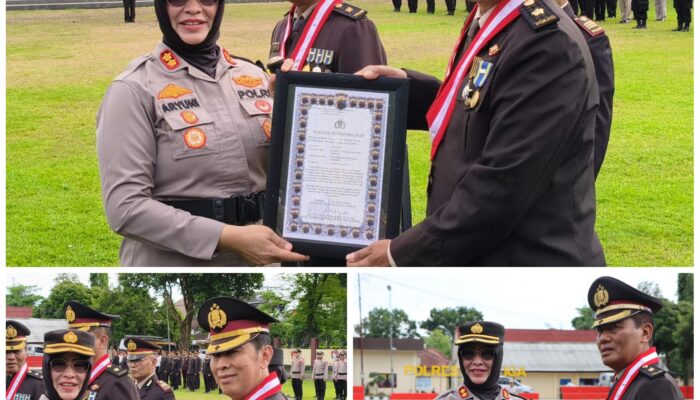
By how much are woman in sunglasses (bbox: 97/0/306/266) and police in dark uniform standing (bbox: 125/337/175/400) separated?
1.43 feet

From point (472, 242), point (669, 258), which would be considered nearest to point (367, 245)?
point (472, 242)

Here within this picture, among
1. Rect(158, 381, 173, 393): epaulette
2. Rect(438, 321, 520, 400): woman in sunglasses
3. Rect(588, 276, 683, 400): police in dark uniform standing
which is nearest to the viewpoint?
Rect(588, 276, 683, 400): police in dark uniform standing

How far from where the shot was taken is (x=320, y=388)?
4.16 metres

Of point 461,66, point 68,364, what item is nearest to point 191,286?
point 68,364

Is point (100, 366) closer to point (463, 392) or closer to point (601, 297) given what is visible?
point (463, 392)

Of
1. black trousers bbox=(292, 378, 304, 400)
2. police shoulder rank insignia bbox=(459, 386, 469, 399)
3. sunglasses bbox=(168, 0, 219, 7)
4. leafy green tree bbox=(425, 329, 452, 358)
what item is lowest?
police shoulder rank insignia bbox=(459, 386, 469, 399)

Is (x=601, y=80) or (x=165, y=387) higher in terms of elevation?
(x=601, y=80)

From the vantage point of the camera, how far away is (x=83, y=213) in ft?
34.1

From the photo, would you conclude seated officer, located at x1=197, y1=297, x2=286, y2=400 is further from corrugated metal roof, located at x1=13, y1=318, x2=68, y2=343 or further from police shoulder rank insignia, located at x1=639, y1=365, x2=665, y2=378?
police shoulder rank insignia, located at x1=639, y1=365, x2=665, y2=378

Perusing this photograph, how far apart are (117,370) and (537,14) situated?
2.14 meters

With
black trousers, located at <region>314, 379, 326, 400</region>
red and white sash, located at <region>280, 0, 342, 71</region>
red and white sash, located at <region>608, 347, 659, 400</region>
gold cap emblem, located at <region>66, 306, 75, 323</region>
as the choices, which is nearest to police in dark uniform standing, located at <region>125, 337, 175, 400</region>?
gold cap emblem, located at <region>66, 306, 75, 323</region>

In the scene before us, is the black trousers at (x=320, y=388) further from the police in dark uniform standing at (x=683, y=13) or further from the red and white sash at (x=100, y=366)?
the police in dark uniform standing at (x=683, y=13)

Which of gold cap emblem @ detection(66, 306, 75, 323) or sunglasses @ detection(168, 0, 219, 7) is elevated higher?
sunglasses @ detection(168, 0, 219, 7)

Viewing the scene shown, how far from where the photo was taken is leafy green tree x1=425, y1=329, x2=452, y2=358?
524cm
